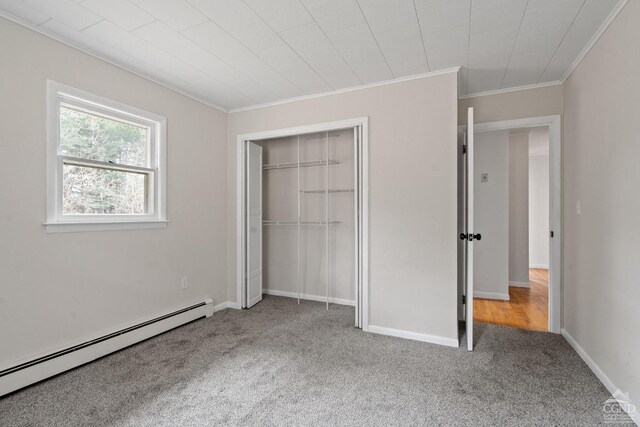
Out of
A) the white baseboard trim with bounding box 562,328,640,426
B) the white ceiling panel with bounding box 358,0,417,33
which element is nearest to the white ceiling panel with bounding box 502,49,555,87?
the white ceiling panel with bounding box 358,0,417,33

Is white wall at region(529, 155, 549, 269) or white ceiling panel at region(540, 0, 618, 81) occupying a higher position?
white ceiling panel at region(540, 0, 618, 81)

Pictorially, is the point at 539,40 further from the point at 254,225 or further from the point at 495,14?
the point at 254,225

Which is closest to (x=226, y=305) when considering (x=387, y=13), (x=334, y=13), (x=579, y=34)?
(x=334, y=13)

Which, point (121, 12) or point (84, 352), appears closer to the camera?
point (121, 12)

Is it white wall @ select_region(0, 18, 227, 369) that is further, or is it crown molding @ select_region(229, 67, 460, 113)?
crown molding @ select_region(229, 67, 460, 113)

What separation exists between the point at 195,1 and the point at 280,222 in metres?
2.69

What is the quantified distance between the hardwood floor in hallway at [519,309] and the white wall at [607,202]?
0.54 m

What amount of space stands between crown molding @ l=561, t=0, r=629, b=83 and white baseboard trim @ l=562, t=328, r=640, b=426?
229 centimetres

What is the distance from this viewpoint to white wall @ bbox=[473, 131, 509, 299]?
13.6ft

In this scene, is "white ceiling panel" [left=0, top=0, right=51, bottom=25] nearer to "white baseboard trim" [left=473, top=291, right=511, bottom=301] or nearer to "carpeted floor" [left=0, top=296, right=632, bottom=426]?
"carpeted floor" [left=0, top=296, right=632, bottom=426]

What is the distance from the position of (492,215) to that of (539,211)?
3068 millimetres

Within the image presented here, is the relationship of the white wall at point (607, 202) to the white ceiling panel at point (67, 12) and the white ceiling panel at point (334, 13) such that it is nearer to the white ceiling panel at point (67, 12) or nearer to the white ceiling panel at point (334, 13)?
the white ceiling panel at point (334, 13)

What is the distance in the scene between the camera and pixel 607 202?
2023 mm

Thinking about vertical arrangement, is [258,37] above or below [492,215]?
above
